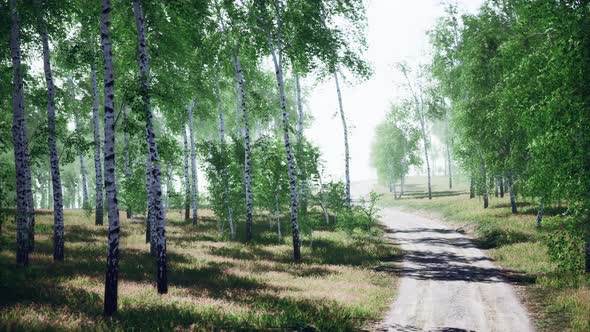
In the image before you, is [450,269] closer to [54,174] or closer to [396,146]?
[54,174]

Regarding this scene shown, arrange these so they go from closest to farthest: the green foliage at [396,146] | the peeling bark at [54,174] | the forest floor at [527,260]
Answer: the forest floor at [527,260]
the peeling bark at [54,174]
the green foliage at [396,146]

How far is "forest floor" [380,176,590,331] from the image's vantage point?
475 inches

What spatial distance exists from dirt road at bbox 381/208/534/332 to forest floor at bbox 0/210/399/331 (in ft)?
2.83

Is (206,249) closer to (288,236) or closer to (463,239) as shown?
(288,236)

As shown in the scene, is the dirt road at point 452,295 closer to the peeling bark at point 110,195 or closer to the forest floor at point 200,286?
the forest floor at point 200,286

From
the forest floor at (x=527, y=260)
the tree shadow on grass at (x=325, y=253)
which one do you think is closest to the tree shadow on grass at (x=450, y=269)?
the forest floor at (x=527, y=260)

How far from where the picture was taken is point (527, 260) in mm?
18953

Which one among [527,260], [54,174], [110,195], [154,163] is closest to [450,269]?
[527,260]

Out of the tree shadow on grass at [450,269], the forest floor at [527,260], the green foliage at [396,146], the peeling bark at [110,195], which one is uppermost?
the green foliage at [396,146]

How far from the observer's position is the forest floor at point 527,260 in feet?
39.6

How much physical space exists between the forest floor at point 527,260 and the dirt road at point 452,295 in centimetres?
58

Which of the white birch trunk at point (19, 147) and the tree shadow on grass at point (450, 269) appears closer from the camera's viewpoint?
the white birch trunk at point (19, 147)

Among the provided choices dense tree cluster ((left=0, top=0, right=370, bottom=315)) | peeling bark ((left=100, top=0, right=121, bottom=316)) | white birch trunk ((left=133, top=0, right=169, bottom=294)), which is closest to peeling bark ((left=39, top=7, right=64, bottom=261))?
dense tree cluster ((left=0, top=0, right=370, bottom=315))

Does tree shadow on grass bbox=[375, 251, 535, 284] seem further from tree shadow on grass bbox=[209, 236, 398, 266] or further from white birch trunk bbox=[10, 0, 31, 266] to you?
white birch trunk bbox=[10, 0, 31, 266]
